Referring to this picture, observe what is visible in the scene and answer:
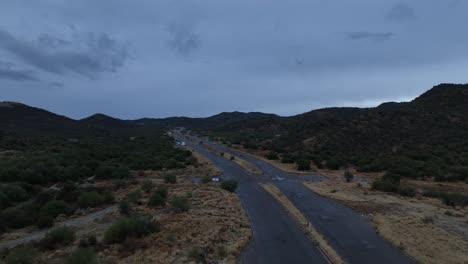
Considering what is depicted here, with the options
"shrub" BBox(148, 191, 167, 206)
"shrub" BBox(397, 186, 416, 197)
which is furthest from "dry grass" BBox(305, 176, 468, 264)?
"shrub" BBox(148, 191, 167, 206)

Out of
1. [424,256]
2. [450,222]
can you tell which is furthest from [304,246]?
[450,222]

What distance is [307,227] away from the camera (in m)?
19.1

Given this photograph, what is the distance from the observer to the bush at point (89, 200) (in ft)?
84.4

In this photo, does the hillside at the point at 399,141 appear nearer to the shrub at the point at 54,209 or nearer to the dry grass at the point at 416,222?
the dry grass at the point at 416,222

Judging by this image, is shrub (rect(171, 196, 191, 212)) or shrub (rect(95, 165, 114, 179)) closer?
shrub (rect(171, 196, 191, 212))

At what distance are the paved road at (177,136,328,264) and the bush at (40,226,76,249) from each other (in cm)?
851

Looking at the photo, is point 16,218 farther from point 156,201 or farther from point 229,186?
point 229,186

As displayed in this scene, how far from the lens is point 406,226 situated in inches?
763

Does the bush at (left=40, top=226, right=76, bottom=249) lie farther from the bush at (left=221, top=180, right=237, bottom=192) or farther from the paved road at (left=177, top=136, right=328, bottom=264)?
the bush at (left=221, top=180, right=237, bottom=192)

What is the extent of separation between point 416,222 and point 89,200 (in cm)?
2102

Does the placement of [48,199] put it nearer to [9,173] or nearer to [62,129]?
[9,173]

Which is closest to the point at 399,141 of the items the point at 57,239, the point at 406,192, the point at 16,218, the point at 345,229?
the point at 406,192

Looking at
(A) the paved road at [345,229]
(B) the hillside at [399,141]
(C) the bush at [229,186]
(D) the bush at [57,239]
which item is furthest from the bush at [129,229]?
(B) the hillside at [399,141]

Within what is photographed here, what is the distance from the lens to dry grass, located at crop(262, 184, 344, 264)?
14844 mm
